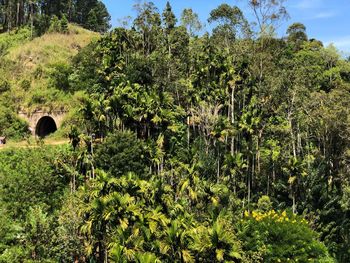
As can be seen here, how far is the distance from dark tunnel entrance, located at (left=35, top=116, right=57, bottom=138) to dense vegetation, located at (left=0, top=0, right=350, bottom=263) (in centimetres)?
960

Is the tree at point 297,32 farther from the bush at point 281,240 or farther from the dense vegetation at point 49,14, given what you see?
the bush at point 281,240

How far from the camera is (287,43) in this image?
74.8 meters

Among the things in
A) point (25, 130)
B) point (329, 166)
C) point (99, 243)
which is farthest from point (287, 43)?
point (99, 243)

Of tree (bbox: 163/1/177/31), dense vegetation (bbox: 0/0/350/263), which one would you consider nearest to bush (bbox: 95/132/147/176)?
dense vegetation (bbox: 0/0/350/263)

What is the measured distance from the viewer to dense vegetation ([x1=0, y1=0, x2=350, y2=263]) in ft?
Result: 79.2

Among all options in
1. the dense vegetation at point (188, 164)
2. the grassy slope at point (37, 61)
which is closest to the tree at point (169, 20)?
the dense vegetation at point (188, 164)

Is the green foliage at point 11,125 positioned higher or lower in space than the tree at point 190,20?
lower

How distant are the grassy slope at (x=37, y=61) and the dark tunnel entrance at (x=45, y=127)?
2.54 metres

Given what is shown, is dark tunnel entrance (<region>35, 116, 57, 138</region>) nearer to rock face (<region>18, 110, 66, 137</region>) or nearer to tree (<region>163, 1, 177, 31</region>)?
rock face (<region>18, 110, 66, 137</region>)

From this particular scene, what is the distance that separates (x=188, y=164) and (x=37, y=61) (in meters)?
43.4

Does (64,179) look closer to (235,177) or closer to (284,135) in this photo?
(235,177)

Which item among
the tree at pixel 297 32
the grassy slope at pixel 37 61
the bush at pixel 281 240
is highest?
the tree at pixel 297 32

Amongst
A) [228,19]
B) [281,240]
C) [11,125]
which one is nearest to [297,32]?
[228,19]

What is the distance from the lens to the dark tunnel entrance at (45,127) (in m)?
61.6
